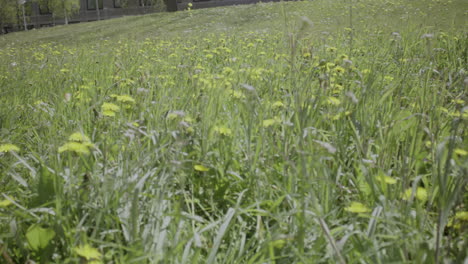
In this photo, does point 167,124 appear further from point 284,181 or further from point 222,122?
point 284,181

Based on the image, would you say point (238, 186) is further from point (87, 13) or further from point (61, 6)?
point (87, 13)

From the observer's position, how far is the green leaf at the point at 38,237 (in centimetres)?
104

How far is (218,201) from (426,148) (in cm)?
94

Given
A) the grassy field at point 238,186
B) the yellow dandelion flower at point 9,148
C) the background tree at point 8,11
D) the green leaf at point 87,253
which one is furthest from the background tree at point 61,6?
the green leaf at point 87,253

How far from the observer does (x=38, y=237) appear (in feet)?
3.44

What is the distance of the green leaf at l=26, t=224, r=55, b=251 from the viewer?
1.04 m

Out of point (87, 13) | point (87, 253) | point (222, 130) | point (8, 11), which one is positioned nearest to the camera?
point (87, 253)

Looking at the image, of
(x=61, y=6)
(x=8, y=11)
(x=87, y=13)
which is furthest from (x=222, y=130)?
(x=87, y=13)

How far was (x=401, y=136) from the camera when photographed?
175 centimetres

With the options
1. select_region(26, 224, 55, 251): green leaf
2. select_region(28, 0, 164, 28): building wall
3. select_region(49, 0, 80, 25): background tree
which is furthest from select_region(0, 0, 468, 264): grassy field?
select_region(28, 0, 164, 28): building wall

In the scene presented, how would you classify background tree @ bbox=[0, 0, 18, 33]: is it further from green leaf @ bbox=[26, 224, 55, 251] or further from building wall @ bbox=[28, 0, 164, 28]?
green leaf @ bbox=[26, 224, 55, 251]

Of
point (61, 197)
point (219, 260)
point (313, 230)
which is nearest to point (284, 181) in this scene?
point (313, 230)

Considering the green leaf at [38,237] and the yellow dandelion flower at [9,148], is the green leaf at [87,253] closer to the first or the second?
the green leaf at [38,237]

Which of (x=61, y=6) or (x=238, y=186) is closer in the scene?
(x=238, y=186)
